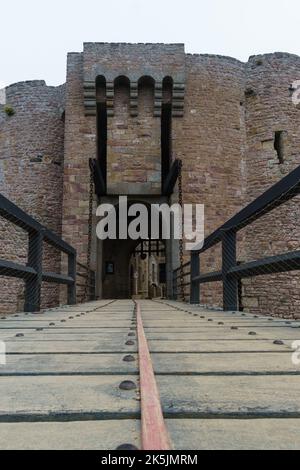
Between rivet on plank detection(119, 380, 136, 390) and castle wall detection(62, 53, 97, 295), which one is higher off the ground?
castle wall detection(62, 53, 97, 295)

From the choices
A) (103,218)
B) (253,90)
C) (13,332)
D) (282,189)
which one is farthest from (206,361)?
(253,90)

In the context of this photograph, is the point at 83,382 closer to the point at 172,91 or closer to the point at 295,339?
the point at 295,339

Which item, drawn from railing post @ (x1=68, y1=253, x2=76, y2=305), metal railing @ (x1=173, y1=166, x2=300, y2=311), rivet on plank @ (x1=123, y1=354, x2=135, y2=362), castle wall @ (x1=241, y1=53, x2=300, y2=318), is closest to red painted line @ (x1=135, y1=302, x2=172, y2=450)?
rivet on plank @ (x1=123, y1=354, x2=135, y2=362)

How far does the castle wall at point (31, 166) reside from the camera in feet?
43.6

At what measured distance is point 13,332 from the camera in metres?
2.87

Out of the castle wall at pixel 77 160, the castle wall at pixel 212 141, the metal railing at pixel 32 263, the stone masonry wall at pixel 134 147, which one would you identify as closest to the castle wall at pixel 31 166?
the castle wall at pixel 77 160

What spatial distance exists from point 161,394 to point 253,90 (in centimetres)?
1341

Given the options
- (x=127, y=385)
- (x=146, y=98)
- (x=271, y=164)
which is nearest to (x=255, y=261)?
(x=127, y=385)

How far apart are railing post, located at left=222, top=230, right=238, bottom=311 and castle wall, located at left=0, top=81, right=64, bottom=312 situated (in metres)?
8.82

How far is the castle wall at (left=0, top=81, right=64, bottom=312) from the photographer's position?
43.6 ft

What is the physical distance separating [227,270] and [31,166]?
9909mm

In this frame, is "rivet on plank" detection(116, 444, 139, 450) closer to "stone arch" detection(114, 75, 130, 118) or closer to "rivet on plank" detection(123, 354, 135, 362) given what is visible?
"rivet on plank" detection(123, 354, 135, 362)

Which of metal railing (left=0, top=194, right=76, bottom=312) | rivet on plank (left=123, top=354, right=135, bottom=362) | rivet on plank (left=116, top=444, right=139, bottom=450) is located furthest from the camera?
metal railing (left=0, top=194, right=76, bottom=312)

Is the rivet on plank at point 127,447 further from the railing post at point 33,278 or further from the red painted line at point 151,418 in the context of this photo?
the railing post at point 33,278
